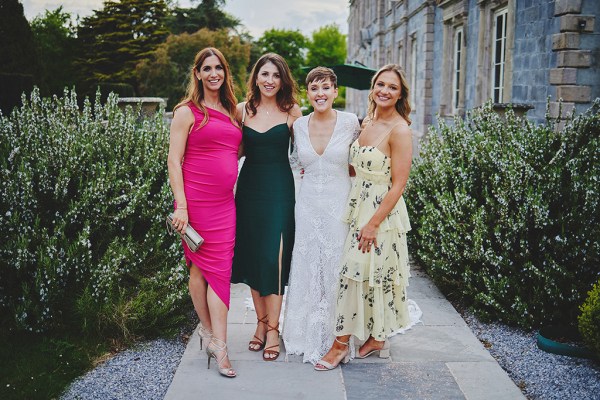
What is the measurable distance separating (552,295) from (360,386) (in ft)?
6.34

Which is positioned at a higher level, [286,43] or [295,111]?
[286,43]

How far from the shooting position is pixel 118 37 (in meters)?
38.3

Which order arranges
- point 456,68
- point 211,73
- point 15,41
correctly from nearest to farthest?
point 211,73
point 456,68
point 15,41

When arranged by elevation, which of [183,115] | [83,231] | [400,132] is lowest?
[83,231]

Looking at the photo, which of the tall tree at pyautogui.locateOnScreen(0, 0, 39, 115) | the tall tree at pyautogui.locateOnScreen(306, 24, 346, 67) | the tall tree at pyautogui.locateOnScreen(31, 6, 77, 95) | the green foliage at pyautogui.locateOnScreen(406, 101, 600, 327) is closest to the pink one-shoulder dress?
the green foliage at pyautogui.locateOnScreen(406, 101, 600, 327)

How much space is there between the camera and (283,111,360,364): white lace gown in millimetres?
4059

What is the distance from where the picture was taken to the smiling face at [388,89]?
3.87 metres

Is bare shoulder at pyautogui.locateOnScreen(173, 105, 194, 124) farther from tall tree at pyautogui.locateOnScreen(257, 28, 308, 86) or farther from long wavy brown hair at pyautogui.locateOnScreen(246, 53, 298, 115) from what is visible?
tall tree at pyautogui.locateOnScreen(257, 28, 308, 86)

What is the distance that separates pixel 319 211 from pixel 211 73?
1243mm

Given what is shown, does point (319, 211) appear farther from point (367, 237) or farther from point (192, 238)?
point (192, 238)

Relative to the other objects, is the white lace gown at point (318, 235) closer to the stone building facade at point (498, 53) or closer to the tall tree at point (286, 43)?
the stone building facade at point (498, 53)

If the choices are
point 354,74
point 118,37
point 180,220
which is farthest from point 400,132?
point 118,37

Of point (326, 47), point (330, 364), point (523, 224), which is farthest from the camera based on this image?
point (326, 47)

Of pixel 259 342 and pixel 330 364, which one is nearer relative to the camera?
pixel 330 364
